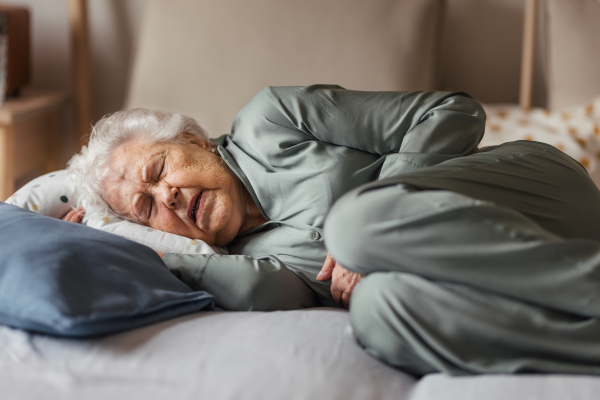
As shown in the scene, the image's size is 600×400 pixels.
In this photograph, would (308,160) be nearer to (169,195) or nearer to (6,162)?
(169,195)

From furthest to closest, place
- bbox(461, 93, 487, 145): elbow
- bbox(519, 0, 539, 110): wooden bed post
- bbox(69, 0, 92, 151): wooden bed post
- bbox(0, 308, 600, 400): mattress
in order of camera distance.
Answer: bbox(69, 0, 92, 151): wooden bed post < bbox(519, 0, 539, 110): wooden bed post < bbox(461, 93, 487, 145): elbow < bbox(0, 308, 600, 400): mattress

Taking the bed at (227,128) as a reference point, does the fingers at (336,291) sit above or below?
below

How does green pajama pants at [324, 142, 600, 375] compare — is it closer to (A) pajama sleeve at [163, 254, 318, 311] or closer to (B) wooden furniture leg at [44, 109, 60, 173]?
(A) pajama sleeve at [163, 254, 318, 311]

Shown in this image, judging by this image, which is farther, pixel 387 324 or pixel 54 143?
pixel 54 143

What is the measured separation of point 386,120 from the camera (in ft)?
3.51

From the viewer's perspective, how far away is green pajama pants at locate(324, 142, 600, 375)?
673 mm

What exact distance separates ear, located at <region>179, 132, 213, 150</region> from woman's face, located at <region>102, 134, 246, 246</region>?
56mm

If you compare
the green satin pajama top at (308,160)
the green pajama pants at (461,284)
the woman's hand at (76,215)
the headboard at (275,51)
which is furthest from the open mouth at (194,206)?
the headboard at (275,51)

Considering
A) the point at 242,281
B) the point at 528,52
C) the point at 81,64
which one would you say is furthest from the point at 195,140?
the point at 528,52

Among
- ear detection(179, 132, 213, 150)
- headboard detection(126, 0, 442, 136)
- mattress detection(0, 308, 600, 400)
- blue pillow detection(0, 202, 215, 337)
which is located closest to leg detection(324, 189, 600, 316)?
mattress detection(0, 308, 600, 400)

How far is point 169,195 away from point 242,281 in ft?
0.94

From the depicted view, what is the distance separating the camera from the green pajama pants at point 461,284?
673 mm

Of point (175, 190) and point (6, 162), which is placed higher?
point (175, 190)

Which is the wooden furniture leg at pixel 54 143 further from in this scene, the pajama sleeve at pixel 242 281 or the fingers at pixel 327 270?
the fingers at pixel 327 270
